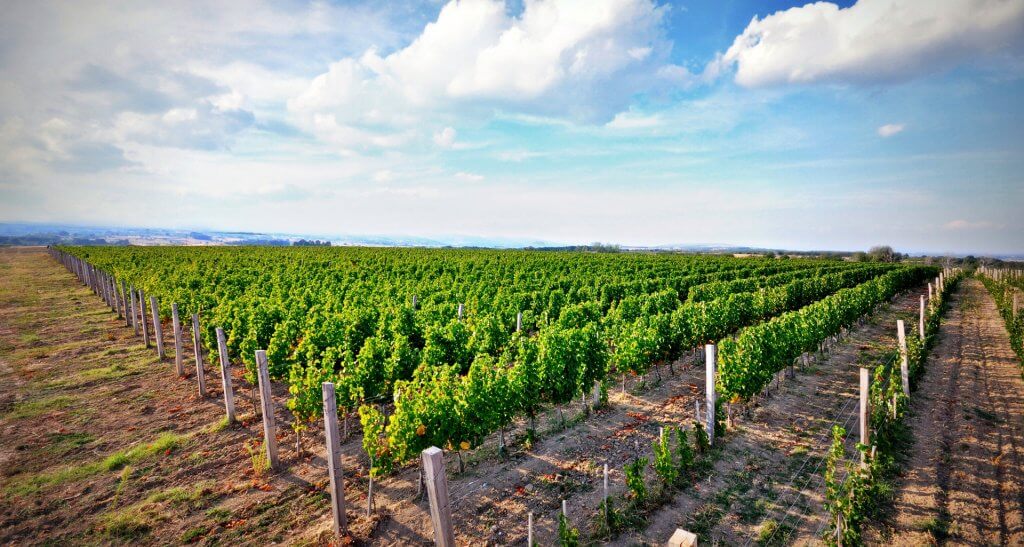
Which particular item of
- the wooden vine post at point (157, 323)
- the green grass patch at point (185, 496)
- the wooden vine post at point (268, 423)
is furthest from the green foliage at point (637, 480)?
the wooden vine post at point (157, 323)

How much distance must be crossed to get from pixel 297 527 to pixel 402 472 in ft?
6.27

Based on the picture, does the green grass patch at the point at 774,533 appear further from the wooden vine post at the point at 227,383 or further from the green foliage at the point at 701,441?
the wooden vine post at the point at 227,383

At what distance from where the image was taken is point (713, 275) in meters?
34.9

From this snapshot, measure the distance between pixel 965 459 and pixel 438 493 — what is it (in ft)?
31.3

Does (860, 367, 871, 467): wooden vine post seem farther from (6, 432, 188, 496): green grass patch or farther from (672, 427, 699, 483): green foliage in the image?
(6, 432, 188, 496): green grass patch

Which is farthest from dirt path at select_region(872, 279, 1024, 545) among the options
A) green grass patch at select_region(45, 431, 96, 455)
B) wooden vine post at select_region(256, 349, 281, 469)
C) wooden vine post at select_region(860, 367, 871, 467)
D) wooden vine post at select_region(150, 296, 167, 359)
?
wooden vine post at select_region(150, 296, 167, 359)

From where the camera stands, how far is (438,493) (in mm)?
4668

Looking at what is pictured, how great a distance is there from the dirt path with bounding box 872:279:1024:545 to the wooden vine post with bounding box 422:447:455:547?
5.85 meters

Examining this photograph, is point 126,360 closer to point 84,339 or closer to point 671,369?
point 84,339

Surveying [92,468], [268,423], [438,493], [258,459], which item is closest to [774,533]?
[438,493]

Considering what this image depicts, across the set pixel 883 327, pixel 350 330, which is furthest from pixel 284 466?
pixel 883 327

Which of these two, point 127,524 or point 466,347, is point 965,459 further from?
point 127,524

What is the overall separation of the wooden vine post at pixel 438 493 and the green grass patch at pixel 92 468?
6.77m

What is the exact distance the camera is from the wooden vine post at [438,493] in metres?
4.52
